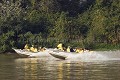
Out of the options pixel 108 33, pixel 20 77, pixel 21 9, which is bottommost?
pixel 20 77

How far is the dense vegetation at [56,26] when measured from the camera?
56062 millimetres

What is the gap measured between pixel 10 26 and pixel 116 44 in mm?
12807

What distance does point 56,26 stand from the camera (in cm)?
6006

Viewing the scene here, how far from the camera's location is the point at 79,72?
26906 mm

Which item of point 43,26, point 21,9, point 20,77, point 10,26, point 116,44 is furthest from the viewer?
point 21,9

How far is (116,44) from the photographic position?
55.5 m

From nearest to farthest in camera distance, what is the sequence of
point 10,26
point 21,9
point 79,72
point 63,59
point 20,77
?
point 20,77 < point 79,72 < point 63,59 < point 10,26 < point 21,9

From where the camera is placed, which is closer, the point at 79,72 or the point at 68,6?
the point at 79,72

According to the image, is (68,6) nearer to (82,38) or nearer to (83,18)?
(83,18)

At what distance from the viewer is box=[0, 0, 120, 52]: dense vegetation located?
56062mm

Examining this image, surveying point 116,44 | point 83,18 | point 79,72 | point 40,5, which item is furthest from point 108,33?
point 79,72

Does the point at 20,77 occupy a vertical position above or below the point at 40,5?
below

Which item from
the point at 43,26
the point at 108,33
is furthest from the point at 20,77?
the point at 43,26

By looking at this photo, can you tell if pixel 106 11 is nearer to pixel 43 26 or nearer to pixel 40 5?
pixel 43 26
